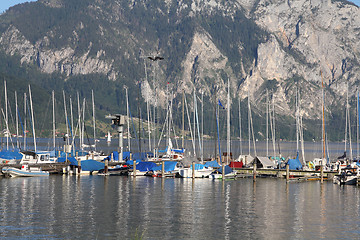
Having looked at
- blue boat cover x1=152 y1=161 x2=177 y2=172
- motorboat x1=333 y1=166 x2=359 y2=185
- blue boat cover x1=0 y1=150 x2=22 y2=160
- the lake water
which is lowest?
the lake water

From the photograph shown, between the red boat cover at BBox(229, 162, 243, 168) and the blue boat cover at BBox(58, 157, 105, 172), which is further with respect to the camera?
the red boat cover at BBox(229, 162, 243, 168)

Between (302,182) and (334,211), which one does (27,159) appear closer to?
(302,182)

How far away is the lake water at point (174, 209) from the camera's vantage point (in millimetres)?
55344

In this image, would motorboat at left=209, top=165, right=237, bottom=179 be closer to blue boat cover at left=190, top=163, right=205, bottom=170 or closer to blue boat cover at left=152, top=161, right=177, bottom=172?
blue boat cover at left=190, top=163, right=205, bottom=170

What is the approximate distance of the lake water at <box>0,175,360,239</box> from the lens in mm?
55344

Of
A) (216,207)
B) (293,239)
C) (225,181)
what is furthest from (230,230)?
(225,181)

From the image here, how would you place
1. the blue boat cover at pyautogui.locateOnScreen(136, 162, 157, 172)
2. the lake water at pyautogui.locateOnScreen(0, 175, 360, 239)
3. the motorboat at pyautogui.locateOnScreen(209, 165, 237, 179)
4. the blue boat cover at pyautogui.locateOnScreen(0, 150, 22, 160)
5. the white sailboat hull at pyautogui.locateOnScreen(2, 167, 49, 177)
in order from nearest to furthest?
the lake water at pyautogui.locateOnScreen(0, 175, 360, 239), the white sailboat hull at pyautogui.locateOnScreen(2, 167, 49, 177), the motorboat at pyautogui.locateOnScreen(209, 165, 237, 179), the blue boat cover at pyautogui.locateOnScreen(136, 162, 157, 172), the blue boat cover at pyautogui.locateOnScreen(0, 150, 22, 160)

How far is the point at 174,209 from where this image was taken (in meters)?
70.2

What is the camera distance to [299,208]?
7350 centimetres

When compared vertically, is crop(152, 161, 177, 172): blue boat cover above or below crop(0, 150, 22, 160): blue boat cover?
below

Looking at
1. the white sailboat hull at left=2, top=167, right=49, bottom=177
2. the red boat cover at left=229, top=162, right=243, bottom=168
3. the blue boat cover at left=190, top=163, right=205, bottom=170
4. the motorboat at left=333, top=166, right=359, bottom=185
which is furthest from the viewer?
the red boat cover at left=229, top=162, right=243, bottom=168

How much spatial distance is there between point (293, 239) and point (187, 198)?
29.7 m

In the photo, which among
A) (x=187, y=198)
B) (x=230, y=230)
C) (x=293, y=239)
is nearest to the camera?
(x=293, y=239)

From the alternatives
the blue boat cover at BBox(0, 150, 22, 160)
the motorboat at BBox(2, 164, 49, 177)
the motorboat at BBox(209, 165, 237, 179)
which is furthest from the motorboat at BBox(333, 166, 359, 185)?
the blue boat cover at BBox(0, 150, 22, 160)
